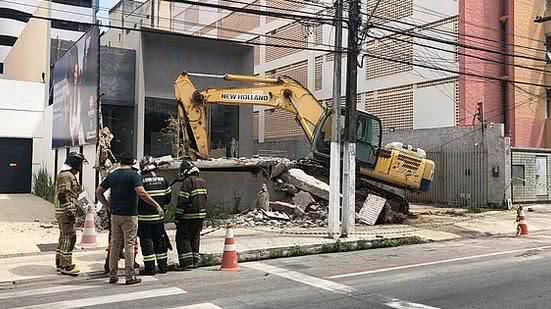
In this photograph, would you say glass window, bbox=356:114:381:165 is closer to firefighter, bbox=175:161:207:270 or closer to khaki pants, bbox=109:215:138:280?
firefighter, bbox=175:161:207:270

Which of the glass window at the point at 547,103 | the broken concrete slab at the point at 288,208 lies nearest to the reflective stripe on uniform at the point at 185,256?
the broken concrete slab at the point at 288,208

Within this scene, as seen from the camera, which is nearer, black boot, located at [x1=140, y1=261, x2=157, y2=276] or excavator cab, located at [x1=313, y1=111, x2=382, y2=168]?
black boot, located at [x1=140, y1=261, x2=157, y2=276]

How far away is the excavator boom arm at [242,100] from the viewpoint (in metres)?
17.2

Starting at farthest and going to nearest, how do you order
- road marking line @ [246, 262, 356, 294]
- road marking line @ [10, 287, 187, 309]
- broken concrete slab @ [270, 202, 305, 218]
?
broken concrete slab @ [270, 202, 305, 218]
road marking line @ [246, 262, 356, 294]
road marking line @ [10, 287, 187, 309]

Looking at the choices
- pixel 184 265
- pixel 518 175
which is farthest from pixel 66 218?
pixel 518 175

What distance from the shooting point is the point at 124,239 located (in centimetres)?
822

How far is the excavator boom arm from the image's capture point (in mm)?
17156

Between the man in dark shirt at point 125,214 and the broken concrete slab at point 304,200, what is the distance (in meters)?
9.18

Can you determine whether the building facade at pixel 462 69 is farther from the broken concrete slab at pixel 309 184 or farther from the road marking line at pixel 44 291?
the road marking line at pixel 44 291

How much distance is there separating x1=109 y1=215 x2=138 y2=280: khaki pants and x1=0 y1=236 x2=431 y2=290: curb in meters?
0.87

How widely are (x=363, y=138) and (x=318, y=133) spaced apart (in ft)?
4.52

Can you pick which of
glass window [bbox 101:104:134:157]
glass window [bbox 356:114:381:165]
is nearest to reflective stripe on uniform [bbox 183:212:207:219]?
glass window [bbox 356:114:381:165]

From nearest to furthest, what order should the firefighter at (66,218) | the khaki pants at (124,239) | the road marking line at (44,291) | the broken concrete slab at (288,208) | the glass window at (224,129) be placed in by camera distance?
the road marking line at (44,291)
the khaki pants at (124,239)
the firefighter at (66,218)
the broken concrete slab at (288,208)
the glass window at (224,129)

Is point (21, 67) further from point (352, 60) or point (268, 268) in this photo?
point (268, 268)
